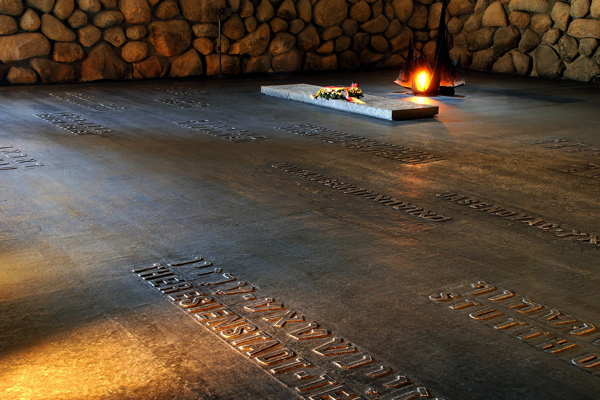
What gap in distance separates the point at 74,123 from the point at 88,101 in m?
1.61

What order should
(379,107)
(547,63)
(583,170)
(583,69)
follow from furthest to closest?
(547,63) → (583,69) → (379,107) → (583,170)

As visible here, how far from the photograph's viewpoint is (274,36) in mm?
11742

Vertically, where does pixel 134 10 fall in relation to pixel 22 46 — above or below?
above

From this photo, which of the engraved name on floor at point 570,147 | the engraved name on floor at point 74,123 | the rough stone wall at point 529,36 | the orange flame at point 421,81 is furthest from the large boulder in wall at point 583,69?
the engraved name on floor at point 74,123

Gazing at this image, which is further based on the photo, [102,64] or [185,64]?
[185,64]

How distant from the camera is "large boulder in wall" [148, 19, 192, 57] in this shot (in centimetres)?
1060

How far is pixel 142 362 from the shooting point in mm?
2396

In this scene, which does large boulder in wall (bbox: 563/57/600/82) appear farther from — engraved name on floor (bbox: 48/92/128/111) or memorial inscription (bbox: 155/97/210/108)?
engraved name on floor (bbox: 48/92/128/111)

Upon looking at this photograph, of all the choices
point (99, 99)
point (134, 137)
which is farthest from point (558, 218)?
point (99, 99)

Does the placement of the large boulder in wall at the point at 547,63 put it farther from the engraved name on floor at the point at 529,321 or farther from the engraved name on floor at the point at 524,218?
the engraved name on floor at the point at 529,321

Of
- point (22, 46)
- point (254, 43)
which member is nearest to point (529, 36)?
point (254, 43)

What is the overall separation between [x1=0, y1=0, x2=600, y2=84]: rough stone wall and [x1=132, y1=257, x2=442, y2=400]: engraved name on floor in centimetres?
763

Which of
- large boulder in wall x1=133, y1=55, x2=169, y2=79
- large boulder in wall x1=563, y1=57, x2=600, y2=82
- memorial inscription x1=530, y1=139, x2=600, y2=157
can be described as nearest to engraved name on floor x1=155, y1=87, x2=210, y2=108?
large boulder in wall x1=133, y1=55, x2=169, y2=79

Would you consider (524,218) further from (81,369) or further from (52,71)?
(52,71)
